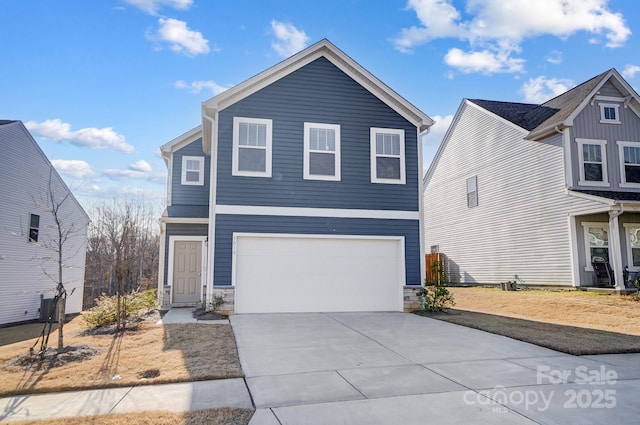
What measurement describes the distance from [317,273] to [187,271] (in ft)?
16.8

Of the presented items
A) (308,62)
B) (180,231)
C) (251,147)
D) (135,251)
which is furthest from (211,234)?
(135,251)

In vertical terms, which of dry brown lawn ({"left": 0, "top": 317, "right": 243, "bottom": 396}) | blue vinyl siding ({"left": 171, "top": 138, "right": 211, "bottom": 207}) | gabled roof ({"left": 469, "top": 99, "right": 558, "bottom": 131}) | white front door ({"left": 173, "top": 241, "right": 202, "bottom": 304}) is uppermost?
gabled roof ({"left": 469, "top": 99, "right": 558, "bottom": 131})

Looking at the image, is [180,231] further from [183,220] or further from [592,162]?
[592,162]

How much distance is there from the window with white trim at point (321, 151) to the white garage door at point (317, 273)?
72.0 inches

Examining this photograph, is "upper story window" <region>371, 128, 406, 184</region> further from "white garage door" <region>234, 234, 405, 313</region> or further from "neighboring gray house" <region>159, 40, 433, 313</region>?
"white garage door" <region>234, 234, 405, 313</region>

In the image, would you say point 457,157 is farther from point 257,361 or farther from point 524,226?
point 257,361

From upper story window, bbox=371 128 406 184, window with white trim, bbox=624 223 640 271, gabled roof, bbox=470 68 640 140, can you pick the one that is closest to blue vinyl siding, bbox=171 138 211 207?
upper story window, bbox=371 128 406 184

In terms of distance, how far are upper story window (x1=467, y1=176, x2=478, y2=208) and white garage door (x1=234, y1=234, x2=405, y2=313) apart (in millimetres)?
10238

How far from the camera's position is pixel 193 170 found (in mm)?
15492

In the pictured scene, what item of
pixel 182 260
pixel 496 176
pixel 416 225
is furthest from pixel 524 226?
pixel 182 260

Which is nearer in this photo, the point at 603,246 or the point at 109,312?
the point at 109,312

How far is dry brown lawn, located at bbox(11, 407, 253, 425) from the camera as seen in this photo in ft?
12.8

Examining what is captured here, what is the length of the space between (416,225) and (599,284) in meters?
8.02

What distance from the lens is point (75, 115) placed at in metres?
15.7
